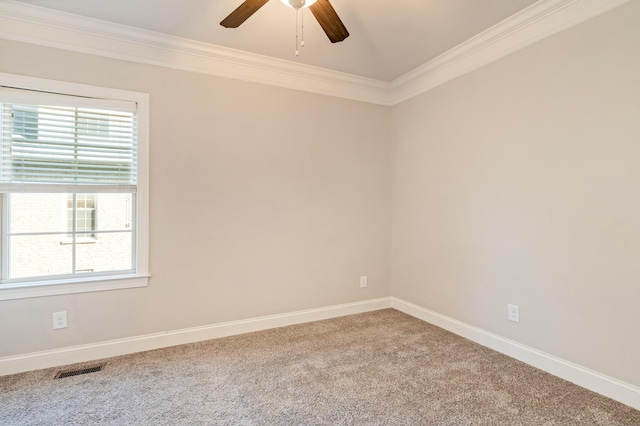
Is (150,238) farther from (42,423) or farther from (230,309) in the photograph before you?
(42,423)

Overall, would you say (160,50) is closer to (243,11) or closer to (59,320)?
(243,11)

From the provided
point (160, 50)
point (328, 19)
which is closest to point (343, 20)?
point (328, 19)

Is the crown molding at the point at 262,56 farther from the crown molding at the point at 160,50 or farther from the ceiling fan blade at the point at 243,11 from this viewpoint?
the ceiling fan blade at the point at 243,11

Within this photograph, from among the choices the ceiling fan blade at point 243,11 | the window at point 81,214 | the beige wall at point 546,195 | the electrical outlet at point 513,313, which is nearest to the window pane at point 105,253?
the window at point 81,214

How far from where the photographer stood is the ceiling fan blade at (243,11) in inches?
69.4

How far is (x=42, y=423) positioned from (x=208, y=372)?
922 millimetres

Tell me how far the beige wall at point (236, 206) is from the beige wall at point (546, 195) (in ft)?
2.52

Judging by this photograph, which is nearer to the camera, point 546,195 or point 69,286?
point 546,195

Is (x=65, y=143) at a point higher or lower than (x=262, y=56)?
lower

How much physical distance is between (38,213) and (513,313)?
150 inches

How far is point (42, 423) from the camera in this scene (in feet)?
5.86

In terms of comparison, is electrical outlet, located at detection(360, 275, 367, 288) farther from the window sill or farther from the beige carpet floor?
the window sill

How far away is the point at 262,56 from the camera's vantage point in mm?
3049

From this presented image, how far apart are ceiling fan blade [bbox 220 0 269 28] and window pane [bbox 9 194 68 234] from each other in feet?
6.22
